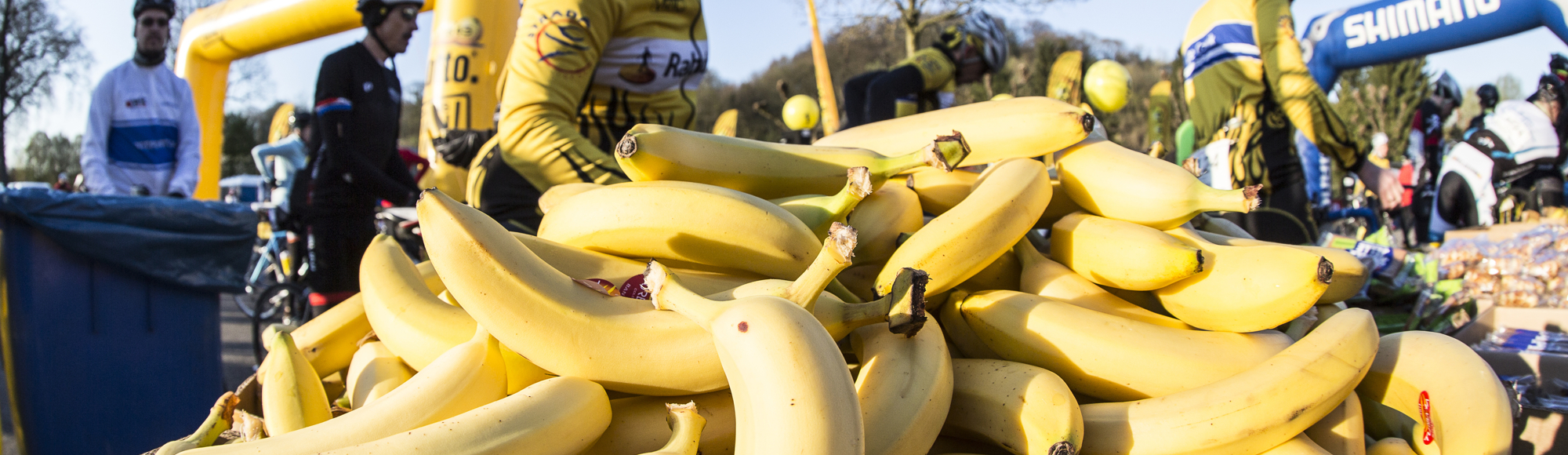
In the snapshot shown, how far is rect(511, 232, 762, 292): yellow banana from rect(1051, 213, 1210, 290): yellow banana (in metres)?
0.49

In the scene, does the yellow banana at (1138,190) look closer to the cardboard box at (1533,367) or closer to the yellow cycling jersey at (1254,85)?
the cardboard box at (1533,367)

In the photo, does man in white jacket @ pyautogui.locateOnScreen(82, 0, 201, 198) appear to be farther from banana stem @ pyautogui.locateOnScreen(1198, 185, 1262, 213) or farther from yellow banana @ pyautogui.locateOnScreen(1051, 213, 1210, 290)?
banana stem @ pyautogui.locateOnScreen(1198, 185, 1262, 213)

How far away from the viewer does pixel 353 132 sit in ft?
11.3

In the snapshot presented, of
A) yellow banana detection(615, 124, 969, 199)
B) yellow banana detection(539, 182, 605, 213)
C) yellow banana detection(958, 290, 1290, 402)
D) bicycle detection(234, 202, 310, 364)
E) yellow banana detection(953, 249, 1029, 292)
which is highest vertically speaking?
yellow banana detection(615, 124, 969, 199)

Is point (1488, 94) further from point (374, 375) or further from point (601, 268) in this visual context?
point (374, 375)

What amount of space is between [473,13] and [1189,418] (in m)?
6.79

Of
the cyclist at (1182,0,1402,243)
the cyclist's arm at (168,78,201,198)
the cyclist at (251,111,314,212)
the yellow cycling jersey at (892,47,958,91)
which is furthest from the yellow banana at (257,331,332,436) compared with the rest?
the cyclist at (251,111,314,212)

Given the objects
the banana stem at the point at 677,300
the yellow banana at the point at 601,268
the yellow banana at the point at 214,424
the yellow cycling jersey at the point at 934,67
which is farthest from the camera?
the yellow cycling jersey at the point at 934,67

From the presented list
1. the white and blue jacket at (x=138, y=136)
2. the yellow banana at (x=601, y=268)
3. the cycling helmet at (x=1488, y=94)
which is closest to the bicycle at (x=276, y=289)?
the white and blue jacket at (x=138, y=136)

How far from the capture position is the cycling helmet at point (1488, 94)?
31.3 feet

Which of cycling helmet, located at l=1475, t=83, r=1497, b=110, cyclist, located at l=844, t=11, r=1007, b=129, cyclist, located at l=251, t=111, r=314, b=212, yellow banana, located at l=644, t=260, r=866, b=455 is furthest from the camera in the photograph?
cycling helmet, located at l=1475, t=83, r=1497, b=110

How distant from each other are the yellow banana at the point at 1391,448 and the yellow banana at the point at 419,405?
1.13 meters

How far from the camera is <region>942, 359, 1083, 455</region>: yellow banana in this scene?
0.85 m

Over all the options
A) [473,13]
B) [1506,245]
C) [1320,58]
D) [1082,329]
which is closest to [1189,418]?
[1082,329]
